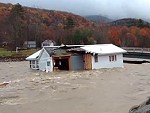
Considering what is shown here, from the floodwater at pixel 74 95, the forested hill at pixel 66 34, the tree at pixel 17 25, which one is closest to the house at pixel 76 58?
the floodwater at pixel 74 95

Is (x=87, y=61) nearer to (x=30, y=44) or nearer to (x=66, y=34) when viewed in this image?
(x=30, y=44)

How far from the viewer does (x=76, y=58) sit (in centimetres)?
3453

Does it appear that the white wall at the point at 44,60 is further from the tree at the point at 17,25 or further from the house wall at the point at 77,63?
the tree at the point at 17,25

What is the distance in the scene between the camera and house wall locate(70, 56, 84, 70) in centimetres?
3438

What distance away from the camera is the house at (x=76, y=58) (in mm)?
34125

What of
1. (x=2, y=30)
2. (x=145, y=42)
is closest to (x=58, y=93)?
(x=145, y=42)

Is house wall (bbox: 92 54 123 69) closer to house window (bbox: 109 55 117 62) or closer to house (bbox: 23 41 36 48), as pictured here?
house window (bbox: 109 55 117 62)

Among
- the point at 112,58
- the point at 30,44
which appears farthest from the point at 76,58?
the point at 30,44

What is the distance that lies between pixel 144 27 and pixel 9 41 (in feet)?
132

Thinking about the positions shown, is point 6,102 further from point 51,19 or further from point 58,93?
point 51,19

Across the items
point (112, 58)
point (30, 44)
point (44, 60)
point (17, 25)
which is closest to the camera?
point (44, 60)


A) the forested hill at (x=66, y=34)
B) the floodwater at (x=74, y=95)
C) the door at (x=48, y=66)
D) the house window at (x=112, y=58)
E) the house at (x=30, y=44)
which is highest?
the forested hill at (x=66, y=34)

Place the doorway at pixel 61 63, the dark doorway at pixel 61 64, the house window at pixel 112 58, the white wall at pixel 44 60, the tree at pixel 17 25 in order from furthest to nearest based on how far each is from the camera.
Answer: the tree at pixel 17 25 → the house window at pixel 112 58 → the dark doorway at pixel 61 64 → the doorway at pixel 61 63 → the white wall at pixel 44 60

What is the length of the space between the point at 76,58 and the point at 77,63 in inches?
21.9
